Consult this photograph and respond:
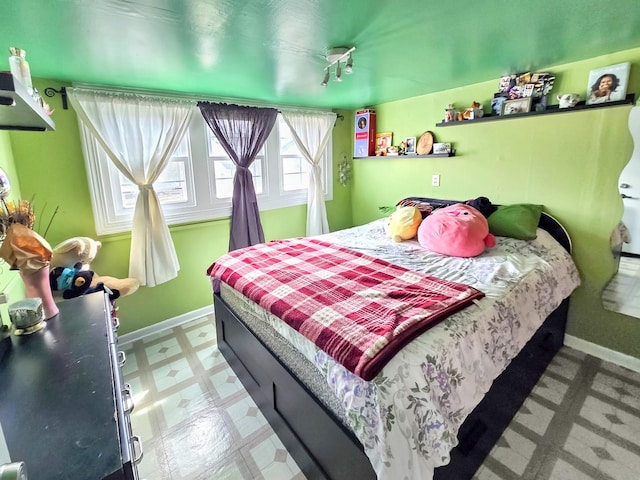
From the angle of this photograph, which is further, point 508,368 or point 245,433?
point 245,433

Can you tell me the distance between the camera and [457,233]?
2.15 metres

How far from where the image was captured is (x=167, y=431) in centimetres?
179

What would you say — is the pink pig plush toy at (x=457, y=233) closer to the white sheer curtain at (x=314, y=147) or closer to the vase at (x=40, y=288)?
the white sheer curtain at (x=314, y=147)

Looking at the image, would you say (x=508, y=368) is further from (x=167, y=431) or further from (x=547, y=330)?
(x=167, y=431)

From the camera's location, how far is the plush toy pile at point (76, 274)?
1.98 metres

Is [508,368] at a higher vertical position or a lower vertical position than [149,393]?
higher

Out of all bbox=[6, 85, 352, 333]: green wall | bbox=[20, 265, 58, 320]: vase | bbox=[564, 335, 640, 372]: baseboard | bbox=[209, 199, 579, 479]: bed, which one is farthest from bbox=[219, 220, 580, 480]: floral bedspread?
bbox=[6, 85, 352, 333]: green wall

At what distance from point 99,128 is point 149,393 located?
196 cm

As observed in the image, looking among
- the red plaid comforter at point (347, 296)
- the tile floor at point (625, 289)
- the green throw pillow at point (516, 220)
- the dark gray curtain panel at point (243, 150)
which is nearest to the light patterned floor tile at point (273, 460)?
the red plaid comforter at point (347, 296)

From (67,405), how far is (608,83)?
3134mm

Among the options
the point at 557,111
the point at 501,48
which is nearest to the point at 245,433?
the point at 501,48

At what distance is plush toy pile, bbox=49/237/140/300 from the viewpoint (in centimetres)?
198

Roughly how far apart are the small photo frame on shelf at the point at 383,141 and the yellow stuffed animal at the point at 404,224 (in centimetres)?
112

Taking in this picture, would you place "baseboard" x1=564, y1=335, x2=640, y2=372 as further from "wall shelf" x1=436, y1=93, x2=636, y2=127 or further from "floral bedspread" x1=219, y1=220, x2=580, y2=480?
"wall shelf" x1=436, y1=93, x2=636, y2=127
